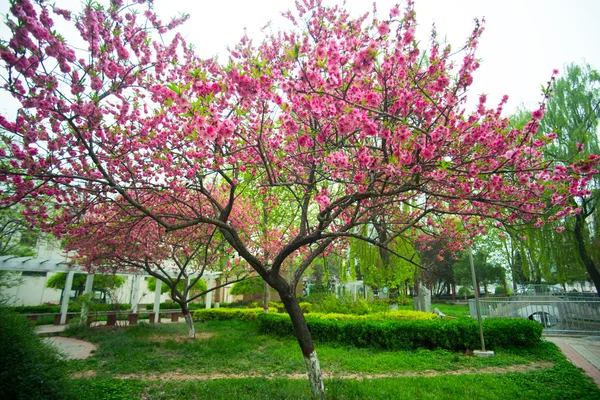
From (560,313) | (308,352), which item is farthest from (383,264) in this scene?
(308,352)

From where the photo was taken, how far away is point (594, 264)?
12297mm

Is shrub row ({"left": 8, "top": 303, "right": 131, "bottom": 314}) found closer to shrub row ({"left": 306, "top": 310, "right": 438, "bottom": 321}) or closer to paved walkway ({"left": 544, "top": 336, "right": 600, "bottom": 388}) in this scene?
shrub row ({"left": 306, "top": 310, "right": 438, "bottom": 321})

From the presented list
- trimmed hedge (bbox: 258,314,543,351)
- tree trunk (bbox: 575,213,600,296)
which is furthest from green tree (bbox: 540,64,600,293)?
trimmed hedge (bbox: 258,314,543,351)

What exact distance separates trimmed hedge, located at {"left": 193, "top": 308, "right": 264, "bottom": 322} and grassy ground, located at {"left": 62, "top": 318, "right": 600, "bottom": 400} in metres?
4.54

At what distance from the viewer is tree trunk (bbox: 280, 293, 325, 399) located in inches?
172

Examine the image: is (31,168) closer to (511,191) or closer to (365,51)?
(365,51)

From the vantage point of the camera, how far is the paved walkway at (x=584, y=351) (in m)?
6.16

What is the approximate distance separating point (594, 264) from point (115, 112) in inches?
686

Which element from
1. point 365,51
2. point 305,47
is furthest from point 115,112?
point 365,51

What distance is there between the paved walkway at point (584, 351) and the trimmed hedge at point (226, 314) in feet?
35.9

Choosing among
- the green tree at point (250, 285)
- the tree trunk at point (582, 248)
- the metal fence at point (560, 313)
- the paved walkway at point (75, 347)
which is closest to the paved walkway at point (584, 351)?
the metal fence at point (560, 313)

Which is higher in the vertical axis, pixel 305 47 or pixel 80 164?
pixel 305 47

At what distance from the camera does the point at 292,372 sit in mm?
6305

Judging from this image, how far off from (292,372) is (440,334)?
431cm
